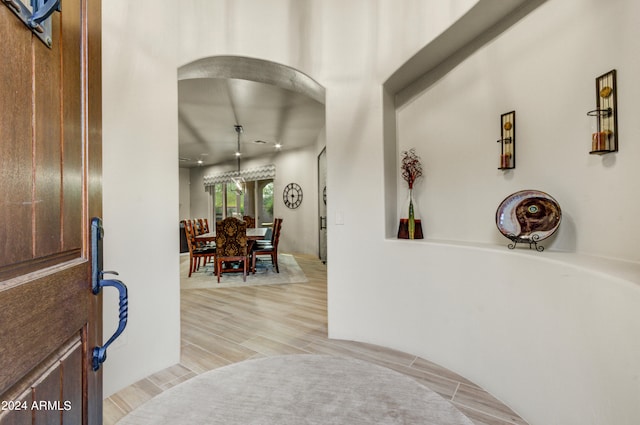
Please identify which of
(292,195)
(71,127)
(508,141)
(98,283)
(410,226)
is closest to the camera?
(71,127)

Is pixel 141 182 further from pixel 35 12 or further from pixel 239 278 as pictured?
pixel 239 278

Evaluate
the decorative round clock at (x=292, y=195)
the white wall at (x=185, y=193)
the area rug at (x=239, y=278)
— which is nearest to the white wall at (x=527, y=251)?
the area rug at (x=239, y=278)

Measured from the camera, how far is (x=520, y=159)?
191 cm

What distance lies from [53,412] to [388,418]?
715 millimetres

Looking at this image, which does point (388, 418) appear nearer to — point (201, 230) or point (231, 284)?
point (231, 284)

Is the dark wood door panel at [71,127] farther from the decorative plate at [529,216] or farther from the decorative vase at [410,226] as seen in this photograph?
the decorative vase at [410,226]

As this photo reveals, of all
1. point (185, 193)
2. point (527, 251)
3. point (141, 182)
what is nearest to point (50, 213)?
point (141, 182)

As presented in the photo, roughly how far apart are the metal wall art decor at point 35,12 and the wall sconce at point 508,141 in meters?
2.20

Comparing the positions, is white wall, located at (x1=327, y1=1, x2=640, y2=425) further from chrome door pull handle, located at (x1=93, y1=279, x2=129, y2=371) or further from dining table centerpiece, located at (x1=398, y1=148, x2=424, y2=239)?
chrome door pull handle, located at (x1=93, y1=279, x2=129, y2=371)

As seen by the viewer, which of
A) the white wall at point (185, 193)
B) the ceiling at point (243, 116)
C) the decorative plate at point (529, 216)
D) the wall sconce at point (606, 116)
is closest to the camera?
the wall sconce at point (606, 116)

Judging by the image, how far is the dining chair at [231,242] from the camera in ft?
16.2

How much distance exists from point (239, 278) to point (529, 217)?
14.7 feet

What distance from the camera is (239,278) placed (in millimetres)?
5191

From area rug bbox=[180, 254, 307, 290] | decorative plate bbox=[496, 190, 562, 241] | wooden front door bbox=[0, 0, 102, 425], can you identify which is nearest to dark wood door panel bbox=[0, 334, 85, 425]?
wooden front door bbox=[0, 0, 102, 425]
